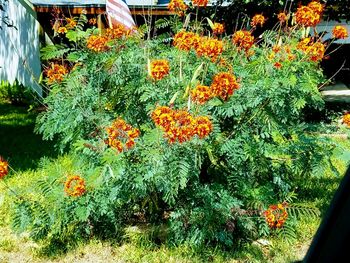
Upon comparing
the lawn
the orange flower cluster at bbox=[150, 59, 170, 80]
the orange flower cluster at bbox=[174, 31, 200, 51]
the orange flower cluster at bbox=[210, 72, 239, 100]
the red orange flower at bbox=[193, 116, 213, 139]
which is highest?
the orange flower cluster at bbox=[174, 31, 200, 51]

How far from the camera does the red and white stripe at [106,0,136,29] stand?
5430mm

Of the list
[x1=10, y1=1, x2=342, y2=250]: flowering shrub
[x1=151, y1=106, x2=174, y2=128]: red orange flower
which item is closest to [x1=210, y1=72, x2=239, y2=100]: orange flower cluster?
[x1=10, y1=1, x2=342, y2=250]: flowering shrub

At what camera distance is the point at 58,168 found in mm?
4570

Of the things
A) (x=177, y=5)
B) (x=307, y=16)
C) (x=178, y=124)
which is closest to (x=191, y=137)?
(x=178, y=124)

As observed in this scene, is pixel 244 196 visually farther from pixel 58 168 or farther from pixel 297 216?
pixel 58 168

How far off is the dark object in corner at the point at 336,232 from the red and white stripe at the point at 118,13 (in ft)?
15.6

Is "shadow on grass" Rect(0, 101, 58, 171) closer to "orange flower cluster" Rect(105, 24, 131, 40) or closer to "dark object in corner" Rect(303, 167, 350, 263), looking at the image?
"orange flower cluster" Rect(105, 24, 131, 40)

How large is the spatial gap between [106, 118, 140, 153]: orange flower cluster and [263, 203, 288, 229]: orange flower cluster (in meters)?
1.18

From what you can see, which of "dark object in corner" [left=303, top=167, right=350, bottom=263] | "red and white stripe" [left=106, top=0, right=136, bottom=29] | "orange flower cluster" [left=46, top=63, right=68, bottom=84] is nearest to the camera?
"dark object in corner" [left=303, top=167, right=350, bottom=263]

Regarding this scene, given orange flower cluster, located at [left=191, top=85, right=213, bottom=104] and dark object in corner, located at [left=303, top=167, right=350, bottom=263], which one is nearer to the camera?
dark object in corner, located at [left=303, top=167, right=350, bottom=263]

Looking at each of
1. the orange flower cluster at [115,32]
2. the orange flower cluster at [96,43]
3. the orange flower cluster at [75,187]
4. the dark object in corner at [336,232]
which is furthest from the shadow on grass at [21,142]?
the dark object in corner at [336,232]

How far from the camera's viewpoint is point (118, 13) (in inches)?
220

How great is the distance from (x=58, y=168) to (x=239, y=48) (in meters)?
1.99

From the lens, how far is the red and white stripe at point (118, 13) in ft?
17.8
